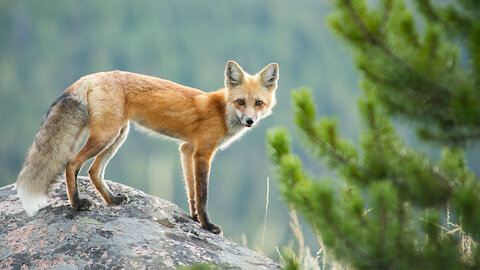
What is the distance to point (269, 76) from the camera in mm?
5777

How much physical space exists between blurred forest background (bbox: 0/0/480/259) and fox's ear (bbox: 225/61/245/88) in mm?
90726

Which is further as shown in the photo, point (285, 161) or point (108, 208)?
point (108, 208)

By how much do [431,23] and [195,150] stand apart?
326 cm

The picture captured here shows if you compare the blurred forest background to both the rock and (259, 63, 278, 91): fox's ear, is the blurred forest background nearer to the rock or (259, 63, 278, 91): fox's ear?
(259, 63, 278, 91): fox's ear

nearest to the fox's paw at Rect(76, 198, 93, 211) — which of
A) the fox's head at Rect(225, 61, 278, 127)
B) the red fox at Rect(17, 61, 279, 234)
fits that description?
the red fox at Rect(17, 61, 279, 234)

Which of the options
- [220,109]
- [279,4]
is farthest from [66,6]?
[220,109]

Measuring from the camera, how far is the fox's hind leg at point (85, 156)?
13.7 ft

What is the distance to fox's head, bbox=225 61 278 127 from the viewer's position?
530cm

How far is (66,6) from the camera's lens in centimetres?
15650

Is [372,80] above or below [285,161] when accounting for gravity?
above

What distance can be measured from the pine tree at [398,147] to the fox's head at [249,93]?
8.49 feet

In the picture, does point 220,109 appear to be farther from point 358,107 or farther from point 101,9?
point 101,9

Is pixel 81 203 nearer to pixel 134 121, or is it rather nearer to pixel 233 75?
pixel 134 121

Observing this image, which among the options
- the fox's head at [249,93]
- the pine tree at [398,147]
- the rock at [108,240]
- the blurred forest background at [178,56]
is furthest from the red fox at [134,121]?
the blurred forest background at [178,56]
